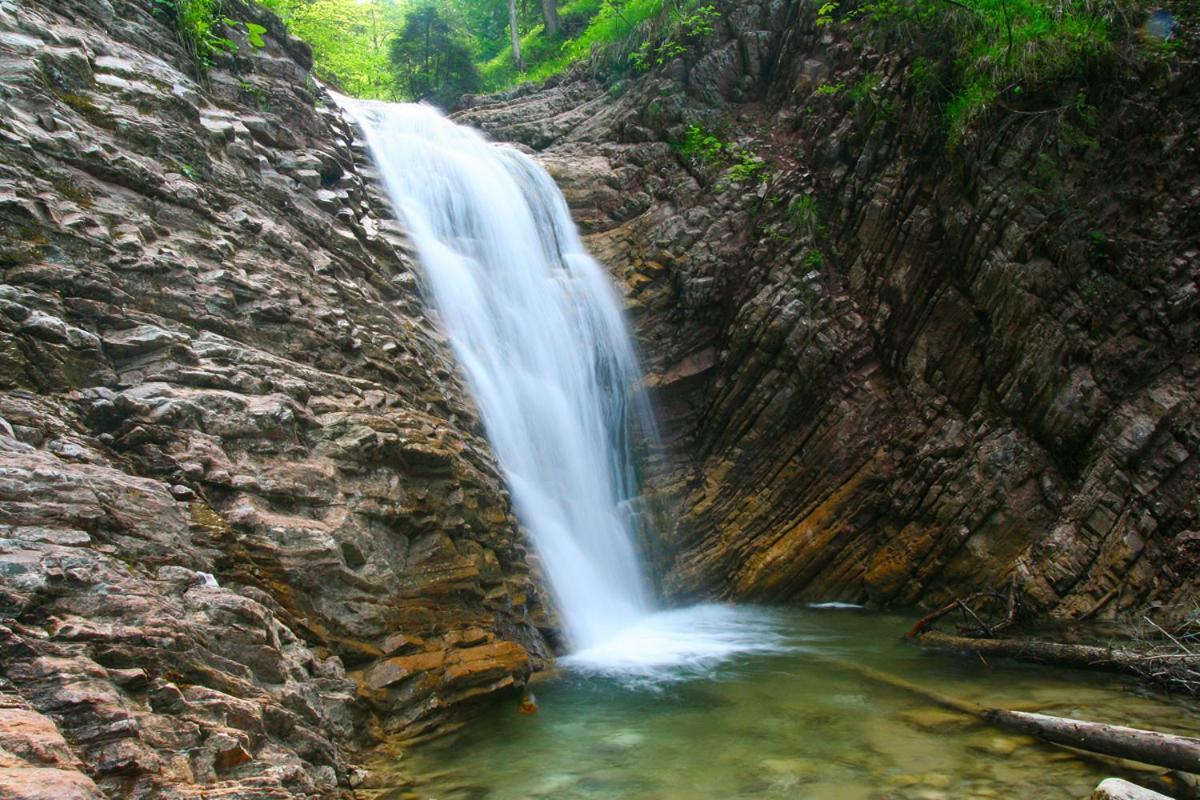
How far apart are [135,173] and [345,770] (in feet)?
19.5

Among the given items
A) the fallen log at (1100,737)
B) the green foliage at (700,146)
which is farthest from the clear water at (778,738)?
the green foliage at (700,146)

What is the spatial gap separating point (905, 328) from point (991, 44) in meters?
4.35

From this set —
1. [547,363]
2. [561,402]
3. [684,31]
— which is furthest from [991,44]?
→ [561,402]

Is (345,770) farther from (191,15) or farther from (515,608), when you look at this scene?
(191,15)

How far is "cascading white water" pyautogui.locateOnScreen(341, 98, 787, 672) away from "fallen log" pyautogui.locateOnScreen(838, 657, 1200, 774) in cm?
326

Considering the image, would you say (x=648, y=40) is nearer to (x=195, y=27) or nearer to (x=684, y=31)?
(x=684, y=31)

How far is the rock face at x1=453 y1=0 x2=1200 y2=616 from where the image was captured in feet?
29.1

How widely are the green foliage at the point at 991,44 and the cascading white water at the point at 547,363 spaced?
20.6ft

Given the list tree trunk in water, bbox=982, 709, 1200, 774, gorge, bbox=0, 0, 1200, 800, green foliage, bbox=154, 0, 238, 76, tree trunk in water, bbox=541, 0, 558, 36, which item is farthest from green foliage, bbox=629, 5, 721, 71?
tree trunk in water, bbox=982, 709, 1200, 774

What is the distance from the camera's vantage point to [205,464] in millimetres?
5547

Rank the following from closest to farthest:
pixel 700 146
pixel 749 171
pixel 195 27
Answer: pixel 195 27 → pixel 749 171 → pixel 700 146

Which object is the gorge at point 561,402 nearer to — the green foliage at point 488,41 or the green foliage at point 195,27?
the green foliage at point 195,27

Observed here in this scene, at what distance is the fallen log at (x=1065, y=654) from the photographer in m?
6.11

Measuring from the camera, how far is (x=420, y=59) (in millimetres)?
22953
